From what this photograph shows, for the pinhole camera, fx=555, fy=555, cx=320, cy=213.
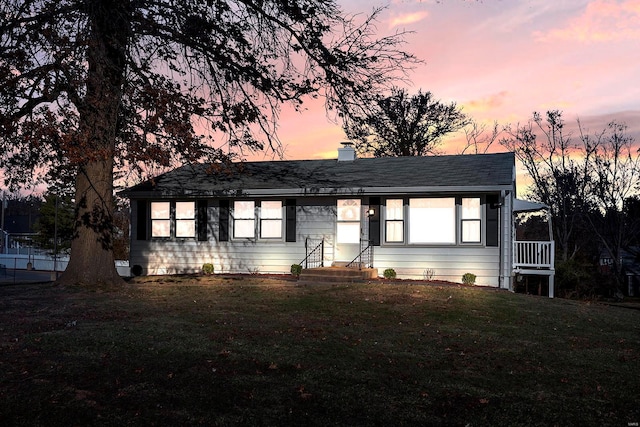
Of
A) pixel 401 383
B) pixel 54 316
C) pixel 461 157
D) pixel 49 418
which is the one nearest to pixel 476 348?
pixel 401 383

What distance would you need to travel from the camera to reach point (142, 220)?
785 inches

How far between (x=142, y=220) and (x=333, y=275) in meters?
8.00

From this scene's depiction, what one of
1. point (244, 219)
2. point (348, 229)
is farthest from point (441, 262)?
point (244, 219)

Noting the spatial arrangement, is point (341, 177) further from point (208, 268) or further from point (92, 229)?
point (92, 229)

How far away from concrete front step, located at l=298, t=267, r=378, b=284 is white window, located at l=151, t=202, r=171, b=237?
6.22 metres

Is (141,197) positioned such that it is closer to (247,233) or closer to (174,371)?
(247,233)

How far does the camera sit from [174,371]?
6.10 metres

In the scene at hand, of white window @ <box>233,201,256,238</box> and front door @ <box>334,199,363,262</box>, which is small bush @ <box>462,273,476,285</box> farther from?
white window @ <box>233,201,256,238</box>

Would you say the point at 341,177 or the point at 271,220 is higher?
the point at 341,177

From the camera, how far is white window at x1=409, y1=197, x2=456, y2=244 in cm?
1708

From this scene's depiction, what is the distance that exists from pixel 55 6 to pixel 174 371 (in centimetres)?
1033

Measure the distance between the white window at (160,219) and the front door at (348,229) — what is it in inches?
245

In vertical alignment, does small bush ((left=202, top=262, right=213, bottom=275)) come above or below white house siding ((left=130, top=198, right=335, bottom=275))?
below

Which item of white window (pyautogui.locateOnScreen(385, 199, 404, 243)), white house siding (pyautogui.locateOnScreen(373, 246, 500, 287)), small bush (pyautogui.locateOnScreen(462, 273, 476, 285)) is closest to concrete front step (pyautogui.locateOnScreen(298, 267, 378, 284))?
white house siding (pyautogui.locateOnScreen(373, 246, 500, 287))
